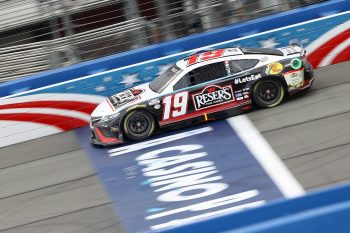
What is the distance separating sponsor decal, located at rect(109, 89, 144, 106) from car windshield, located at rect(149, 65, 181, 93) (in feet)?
0.96

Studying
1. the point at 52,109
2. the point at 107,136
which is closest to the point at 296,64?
the point at 107,136

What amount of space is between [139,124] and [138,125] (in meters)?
0.03

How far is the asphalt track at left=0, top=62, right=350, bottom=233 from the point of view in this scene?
10.3 metres

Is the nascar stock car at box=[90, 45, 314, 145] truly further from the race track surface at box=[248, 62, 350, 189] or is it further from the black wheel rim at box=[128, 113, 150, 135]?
the race track surface at box=[248, 62, 350, 189]

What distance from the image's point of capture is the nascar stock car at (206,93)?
13.1 metres

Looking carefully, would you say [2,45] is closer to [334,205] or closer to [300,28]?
[300,28]

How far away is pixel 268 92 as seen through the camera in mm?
13359

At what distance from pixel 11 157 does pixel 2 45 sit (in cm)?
292

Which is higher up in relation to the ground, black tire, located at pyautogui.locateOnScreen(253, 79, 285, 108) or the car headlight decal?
the car headlight decal

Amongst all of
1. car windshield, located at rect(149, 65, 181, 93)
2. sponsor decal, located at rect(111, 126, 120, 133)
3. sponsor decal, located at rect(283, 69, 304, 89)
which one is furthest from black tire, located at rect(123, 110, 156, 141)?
sponsor decal, located at rect(283, 69, 304, 89)

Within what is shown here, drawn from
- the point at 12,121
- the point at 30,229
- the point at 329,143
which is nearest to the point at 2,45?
the point at 12,121

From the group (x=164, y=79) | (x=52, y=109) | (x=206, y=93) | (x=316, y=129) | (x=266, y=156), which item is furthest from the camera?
(x=52, y=109)

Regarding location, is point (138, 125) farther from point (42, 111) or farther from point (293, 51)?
point (293, 51)

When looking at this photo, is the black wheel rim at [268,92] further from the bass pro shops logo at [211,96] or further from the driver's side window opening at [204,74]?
the driver's side window opening at [204,74]
